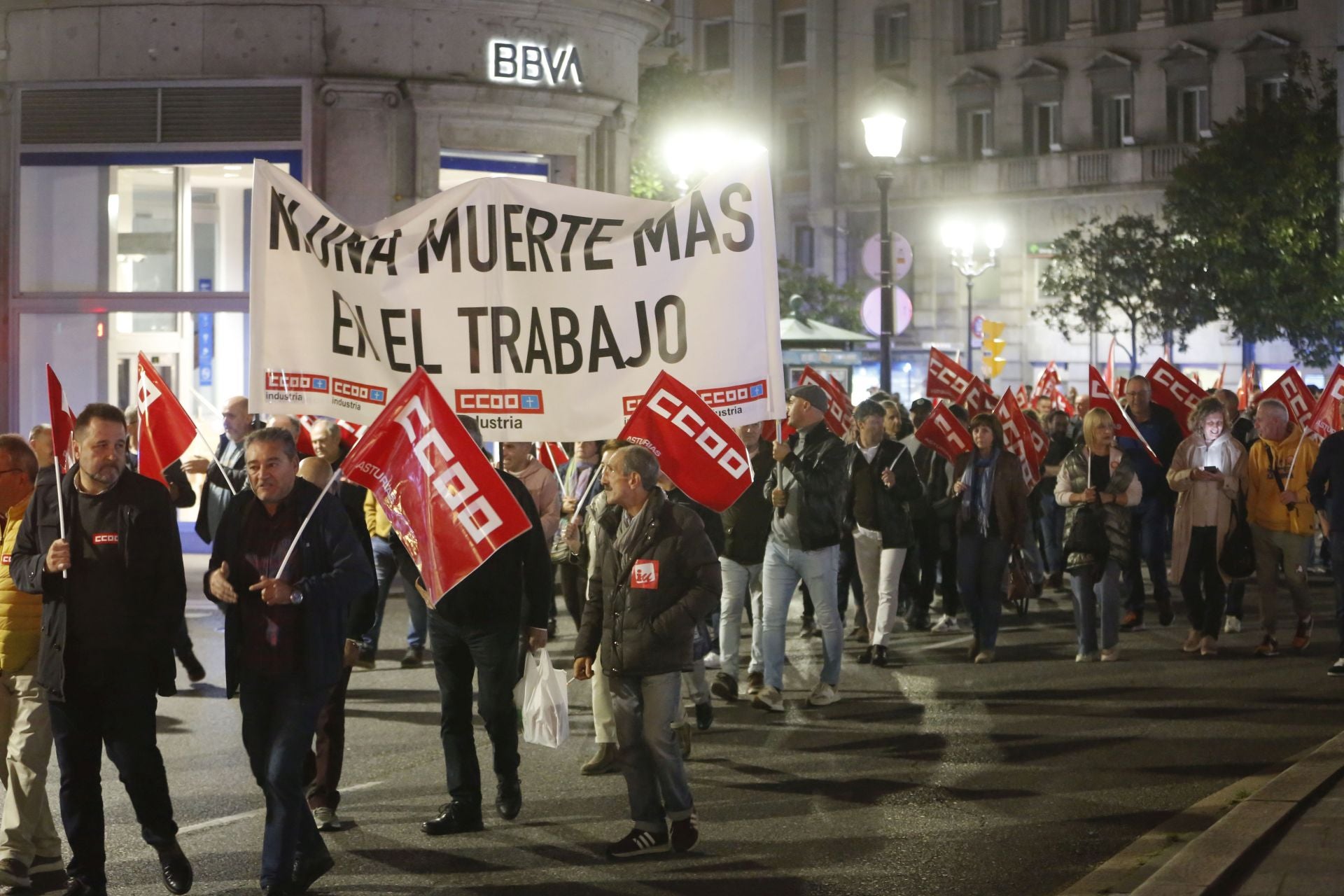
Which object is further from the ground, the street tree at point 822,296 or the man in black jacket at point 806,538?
the street tree at point 822,296

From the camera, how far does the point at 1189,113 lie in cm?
5191

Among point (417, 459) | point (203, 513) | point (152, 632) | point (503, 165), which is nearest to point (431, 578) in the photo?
point (417, 459)

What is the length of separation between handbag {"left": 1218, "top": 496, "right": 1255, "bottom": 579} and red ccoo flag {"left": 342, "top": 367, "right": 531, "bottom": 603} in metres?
7.74

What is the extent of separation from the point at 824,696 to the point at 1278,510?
4.09 meters

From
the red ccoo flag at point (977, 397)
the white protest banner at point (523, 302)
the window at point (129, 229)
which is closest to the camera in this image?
the white protest banner at point (523, 302)

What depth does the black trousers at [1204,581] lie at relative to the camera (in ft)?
44.3

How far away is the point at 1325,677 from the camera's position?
12.4 metres

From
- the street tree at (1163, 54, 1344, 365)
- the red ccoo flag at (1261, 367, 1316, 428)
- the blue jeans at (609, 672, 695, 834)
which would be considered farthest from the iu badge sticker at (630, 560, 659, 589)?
the street tree at (1163, 54, 1344, 365)

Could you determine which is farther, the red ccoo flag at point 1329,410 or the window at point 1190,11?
the window at point 1190,11

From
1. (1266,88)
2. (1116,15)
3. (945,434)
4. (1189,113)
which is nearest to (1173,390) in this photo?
(945,434)

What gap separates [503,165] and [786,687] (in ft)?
36.3

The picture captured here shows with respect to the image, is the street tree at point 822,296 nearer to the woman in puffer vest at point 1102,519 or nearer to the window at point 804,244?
the window at point 804,244

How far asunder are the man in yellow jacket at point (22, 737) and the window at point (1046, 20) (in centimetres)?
5026

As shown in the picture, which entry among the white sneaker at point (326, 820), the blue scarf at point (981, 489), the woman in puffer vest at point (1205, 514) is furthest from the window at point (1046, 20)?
the white sneaker at point (326, 820)
